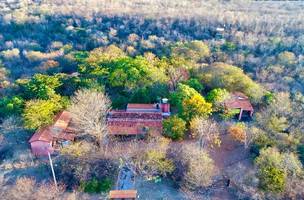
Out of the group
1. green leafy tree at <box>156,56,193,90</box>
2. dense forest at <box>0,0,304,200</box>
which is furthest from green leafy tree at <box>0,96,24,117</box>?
green leafy tree at <box>156,56,193,90</box>

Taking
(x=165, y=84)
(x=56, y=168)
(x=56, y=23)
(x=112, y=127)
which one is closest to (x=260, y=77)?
(x=165, y=84)

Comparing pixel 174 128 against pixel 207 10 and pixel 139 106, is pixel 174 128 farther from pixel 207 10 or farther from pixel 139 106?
pixel 207 10

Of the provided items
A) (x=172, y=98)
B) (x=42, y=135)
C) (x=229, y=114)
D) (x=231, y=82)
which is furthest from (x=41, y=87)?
(x=231, y=82)

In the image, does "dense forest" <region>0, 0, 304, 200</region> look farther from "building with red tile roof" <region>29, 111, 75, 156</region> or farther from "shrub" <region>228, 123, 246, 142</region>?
"building with red tile roof" <region>29, 111, 75, 156</region>

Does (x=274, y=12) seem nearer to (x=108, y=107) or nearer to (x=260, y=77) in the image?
(x=260, y=77)

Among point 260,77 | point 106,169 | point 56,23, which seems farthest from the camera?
point 56,23

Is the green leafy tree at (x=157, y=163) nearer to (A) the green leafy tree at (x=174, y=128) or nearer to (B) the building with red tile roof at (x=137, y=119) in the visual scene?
(A) the green leafy tree at (x=174, y=128)
